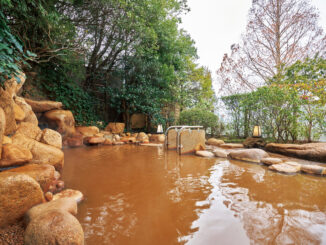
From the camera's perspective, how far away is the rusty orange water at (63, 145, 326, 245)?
4.40 ft

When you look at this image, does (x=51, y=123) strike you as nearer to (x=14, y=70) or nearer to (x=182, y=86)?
(x=14, y=70)

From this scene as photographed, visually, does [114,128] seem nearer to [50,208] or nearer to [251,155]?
[251,155]

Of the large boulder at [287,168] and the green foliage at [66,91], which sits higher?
the green foliage at [66,91]

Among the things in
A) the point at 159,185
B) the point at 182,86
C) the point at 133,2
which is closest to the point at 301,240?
the point at 159,185

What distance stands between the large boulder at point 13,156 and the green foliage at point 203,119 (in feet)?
25.4

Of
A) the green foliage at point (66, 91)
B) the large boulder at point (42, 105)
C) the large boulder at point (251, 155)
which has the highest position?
the green foliage at point (66, 91)

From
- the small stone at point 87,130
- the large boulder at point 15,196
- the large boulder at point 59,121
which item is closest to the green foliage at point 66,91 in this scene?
the small stone at point 87,130

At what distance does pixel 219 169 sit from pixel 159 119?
5.66 m

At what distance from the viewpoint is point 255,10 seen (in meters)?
9.05

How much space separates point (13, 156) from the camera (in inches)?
83.6

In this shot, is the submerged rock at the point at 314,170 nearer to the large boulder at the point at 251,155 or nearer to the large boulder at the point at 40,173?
the large boulder at the point at 251,155

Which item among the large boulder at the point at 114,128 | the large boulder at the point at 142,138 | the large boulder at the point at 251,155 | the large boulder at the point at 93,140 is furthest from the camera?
the large boulder at the point at 114,128

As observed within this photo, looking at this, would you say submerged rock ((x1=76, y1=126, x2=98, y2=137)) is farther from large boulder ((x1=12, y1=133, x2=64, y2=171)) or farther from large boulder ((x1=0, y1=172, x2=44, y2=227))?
large boulder ((x1=0, y1=172, x2=44, y2=227))

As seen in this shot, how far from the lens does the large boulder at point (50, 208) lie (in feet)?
4.38
